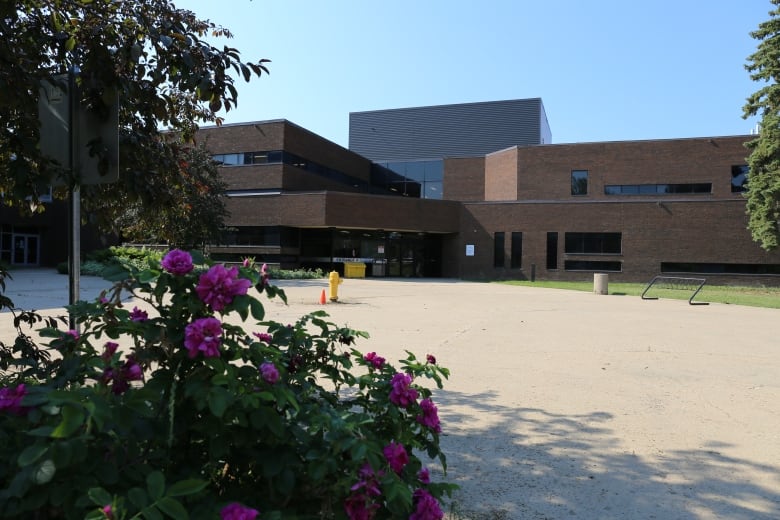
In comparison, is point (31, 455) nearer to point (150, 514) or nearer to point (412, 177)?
point (150, 514)

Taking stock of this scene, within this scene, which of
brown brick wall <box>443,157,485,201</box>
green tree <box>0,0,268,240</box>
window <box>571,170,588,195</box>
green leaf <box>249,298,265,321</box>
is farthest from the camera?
brown brick wall <box>443,157,485,201</box>

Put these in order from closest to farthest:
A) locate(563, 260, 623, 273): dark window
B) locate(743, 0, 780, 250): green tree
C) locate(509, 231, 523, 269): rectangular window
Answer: locate(743, 0, 780, 250): green tree
locate(563, 260, 623, 273): dark window
locate(509, 231, 523, 269): rectangular window

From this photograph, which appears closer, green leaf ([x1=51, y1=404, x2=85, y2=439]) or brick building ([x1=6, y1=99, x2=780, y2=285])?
green leaf ([x1=51, y1=404, x2=85, y2=439])

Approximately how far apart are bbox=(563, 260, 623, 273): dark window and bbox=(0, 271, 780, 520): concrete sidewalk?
935 inches

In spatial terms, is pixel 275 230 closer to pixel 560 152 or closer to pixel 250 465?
pixel 560 152

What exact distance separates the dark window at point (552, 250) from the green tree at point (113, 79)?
3376 cm

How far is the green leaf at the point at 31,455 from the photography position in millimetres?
1395

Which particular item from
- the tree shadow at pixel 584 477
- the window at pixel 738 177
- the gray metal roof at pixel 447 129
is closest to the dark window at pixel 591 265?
the window at pixel 738 177

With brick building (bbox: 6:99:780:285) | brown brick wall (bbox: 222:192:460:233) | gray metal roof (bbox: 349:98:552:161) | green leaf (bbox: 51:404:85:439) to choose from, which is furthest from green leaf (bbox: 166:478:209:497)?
gray metal roof (bbox: 349:98:552:161)

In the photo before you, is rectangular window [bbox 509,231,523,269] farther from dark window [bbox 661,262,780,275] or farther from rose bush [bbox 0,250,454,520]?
rose bush [bbox 0,250,454,520]

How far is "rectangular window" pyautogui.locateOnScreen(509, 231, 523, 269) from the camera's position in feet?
121

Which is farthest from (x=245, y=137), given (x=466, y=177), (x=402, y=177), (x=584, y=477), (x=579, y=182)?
(x=584, y=477)

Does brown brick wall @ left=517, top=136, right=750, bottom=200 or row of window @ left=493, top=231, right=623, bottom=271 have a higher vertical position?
brown brick wall @ left=517, top=136, right=750, bottom=200

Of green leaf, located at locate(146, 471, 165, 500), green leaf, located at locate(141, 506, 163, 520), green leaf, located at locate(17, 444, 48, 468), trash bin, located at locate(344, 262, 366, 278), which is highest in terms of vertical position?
green leaf, located at locate(17, 444, 48, 468)
